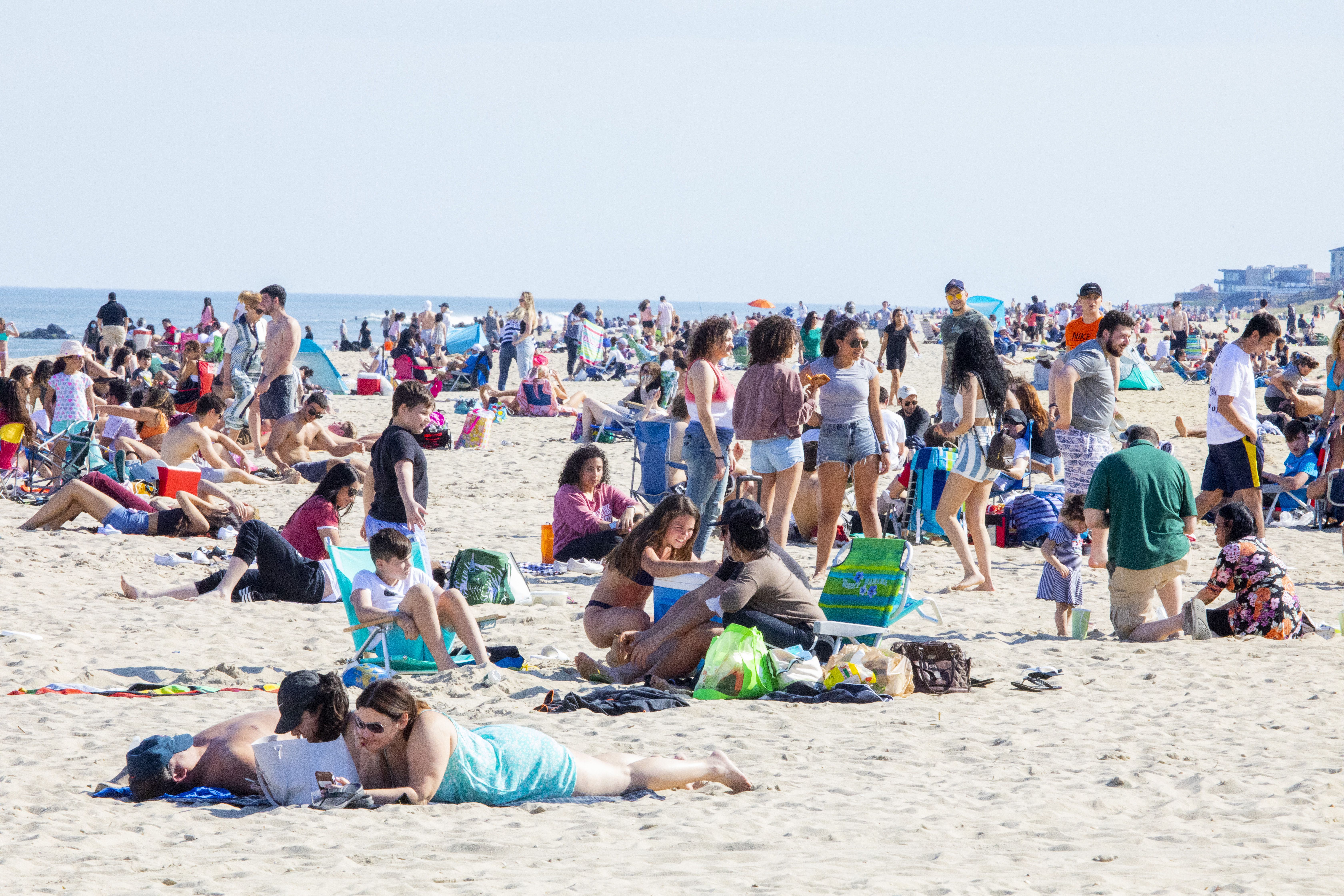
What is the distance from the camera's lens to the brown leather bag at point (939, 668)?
545cm

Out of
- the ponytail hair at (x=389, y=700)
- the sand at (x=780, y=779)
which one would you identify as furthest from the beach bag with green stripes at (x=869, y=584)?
the ponytail hair at (x=389, y=700)

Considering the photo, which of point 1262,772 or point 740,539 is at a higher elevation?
point 740,539

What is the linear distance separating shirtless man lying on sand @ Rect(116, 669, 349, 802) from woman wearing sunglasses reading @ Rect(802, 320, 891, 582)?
359cm

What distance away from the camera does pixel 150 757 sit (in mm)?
4023

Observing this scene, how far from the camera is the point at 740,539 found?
537 cm

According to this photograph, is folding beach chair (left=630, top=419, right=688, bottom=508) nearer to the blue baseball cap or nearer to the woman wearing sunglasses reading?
the woman wearing sunglasses reading

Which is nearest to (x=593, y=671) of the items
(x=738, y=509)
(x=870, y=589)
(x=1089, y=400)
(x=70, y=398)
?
(x=738, y=509)

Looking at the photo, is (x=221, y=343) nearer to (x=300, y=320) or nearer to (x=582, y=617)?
(x=582, y=617)

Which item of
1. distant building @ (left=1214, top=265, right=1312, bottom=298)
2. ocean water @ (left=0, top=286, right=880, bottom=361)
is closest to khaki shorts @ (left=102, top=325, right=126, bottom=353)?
ocean water @ (left=0, top=286, right=880, bottom=361)

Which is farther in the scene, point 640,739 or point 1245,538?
point 1245,538

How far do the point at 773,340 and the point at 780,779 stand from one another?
3237mm

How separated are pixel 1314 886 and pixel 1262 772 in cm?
111

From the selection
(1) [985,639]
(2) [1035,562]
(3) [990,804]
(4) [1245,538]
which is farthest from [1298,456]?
(3) [990,804]

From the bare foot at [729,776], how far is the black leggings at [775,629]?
1.24 metres
